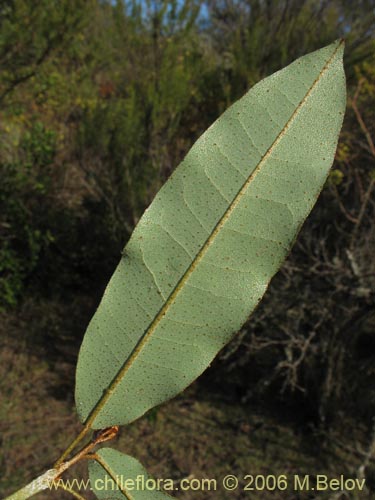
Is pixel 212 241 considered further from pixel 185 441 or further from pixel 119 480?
pixel 185 441

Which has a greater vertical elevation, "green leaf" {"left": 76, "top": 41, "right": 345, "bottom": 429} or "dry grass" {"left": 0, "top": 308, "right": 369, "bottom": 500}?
"green leaf" {"left": 76, "top": 41, "right": 345, "bottom": 429}

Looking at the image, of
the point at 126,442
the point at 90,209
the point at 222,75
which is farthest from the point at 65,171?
the point at 126,442

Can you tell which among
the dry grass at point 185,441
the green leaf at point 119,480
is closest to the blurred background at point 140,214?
the dry grass at point 185,441

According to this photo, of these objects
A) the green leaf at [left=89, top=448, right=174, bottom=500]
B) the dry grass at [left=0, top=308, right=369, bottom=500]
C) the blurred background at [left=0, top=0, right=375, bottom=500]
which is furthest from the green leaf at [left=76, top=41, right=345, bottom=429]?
the dry grass at [left=0, top=308, right=369, bottom=500]

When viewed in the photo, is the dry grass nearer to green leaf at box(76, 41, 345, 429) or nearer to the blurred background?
the blurred background

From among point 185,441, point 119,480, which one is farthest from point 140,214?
point 119,480

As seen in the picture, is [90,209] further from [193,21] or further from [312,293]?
[312,293]
